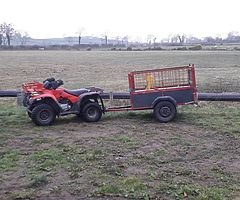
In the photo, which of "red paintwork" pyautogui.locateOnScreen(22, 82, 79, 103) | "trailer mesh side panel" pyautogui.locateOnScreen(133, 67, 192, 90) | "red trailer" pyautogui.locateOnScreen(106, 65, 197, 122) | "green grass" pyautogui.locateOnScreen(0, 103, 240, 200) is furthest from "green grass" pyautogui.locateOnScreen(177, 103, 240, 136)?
"red paintwork" pyautogui.locateOnScreen(22, 82, 79, 103)

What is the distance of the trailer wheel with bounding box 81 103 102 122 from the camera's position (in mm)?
11031

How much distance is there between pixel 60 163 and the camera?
7379 mm

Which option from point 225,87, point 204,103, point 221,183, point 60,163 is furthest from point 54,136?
point 225,87

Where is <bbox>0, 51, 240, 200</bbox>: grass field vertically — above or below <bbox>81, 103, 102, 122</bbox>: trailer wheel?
below

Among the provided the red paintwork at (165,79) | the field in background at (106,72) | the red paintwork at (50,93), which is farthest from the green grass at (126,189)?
the field in background at (106,72)

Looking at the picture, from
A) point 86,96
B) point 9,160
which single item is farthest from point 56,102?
point 9,160

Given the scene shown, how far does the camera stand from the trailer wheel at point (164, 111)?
11.0m

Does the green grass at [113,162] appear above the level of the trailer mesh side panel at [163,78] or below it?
below

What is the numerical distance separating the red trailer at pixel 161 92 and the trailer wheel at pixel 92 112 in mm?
398

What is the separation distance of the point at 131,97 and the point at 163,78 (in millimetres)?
979

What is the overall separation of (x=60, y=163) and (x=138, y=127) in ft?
11.1

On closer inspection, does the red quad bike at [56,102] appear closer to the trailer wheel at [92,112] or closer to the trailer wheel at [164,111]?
the trailer wheel at [92,112]

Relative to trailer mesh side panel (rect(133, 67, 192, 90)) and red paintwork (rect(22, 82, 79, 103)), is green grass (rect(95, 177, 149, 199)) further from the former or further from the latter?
trailer mesh side panel (rect(133, 67, 192, 90))

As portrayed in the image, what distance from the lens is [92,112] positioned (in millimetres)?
11148
